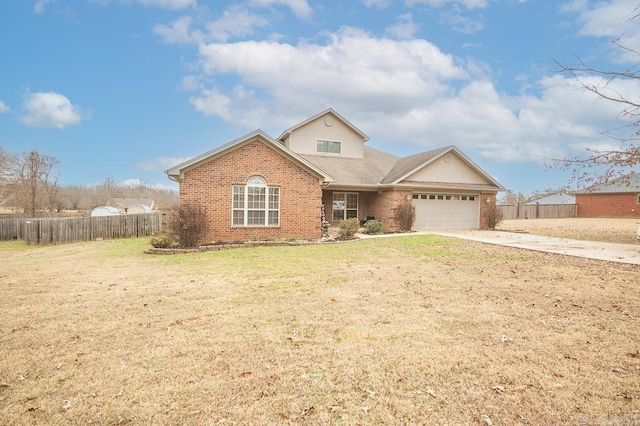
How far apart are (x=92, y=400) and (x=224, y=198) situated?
11.9 meters

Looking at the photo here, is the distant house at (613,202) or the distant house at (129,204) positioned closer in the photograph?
the distant house at (613,202)

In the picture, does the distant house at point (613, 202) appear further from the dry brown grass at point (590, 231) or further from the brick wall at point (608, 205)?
the dry brown grass at point (590, 231)

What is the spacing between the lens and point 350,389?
11.6ft

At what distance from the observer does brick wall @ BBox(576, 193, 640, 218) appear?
3909 cm

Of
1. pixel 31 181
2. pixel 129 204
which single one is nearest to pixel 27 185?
pixel 31 181

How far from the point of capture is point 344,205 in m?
22.1

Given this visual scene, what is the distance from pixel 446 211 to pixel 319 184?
9.44 m

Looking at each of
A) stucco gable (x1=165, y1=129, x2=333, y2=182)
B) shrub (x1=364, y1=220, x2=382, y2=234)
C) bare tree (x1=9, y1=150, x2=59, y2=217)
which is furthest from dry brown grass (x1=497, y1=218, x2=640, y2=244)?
bare tree (x1=9, y1=150, x2=59, y2=217)

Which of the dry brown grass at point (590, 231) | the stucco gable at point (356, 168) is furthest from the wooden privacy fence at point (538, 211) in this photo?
the stucco gable at point (356, 168)

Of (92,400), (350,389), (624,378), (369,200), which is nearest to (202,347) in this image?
(92,400)

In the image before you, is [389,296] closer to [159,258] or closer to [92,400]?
[92,400]

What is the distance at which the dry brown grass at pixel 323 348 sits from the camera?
3266mm

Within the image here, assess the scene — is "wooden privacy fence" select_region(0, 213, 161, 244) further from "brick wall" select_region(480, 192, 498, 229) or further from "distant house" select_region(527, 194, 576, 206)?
"distant house" select_region(527, 194, 576, 206)

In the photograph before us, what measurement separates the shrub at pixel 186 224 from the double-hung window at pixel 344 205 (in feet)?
31.6
